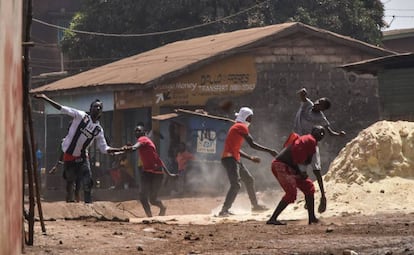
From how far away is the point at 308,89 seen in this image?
26.9 m

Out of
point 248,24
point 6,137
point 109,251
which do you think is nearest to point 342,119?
point 248,24

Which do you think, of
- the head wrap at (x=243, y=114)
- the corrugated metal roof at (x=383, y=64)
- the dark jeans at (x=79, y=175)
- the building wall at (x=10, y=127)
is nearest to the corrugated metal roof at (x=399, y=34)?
the corrugated metal roof at (x=383, y=64)

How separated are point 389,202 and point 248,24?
24.1 metres

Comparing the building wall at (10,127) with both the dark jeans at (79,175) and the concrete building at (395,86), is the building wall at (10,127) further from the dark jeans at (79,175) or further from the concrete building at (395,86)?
the concrete building at (395,86)

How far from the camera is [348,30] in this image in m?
38.3

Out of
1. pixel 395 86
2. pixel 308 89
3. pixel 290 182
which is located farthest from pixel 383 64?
pixel 290 182

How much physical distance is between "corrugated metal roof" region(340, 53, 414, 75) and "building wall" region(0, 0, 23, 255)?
14.4 metres

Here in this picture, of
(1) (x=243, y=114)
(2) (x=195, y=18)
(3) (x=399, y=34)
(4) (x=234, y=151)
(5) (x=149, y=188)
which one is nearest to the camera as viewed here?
(1) (x=243, y=114)

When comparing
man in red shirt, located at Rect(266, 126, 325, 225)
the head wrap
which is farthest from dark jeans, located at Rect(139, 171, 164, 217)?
man in red shirt, located at Rect(266, 126, 325, 225)

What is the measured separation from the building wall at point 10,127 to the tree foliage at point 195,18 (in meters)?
Result: 29.4

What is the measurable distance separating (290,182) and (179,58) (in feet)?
52.6

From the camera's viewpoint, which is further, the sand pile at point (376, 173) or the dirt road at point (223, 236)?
the sand pile at point (376, 173)

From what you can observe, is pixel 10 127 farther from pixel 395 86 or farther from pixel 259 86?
pixel 259 86

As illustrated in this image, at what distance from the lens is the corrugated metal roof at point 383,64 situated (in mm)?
21406
